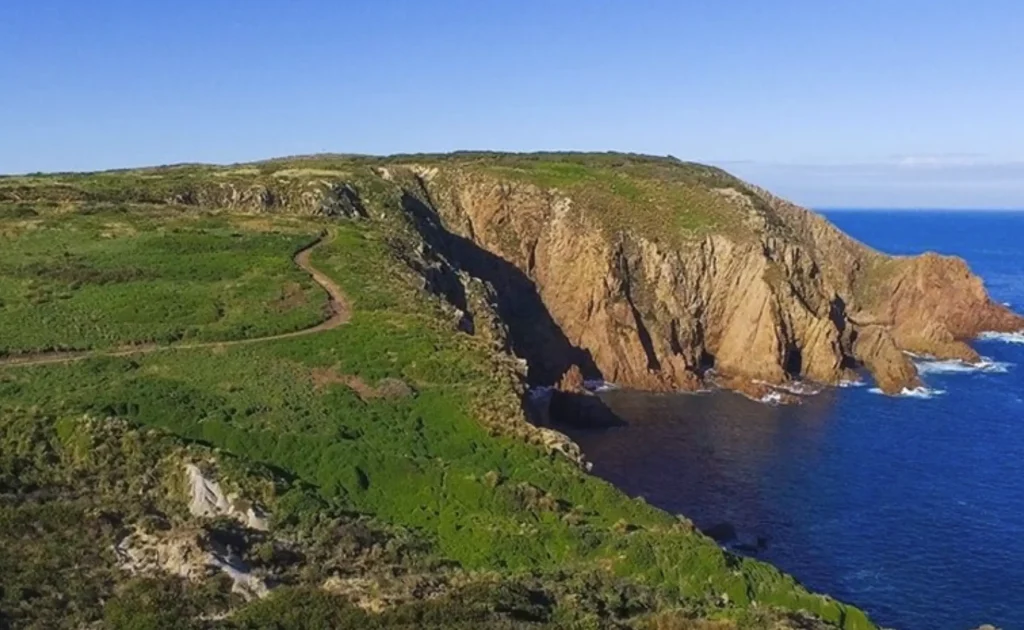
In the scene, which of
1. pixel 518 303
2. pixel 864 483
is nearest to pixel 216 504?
pixel 864 483

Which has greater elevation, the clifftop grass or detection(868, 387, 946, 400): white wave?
the clifftop grass

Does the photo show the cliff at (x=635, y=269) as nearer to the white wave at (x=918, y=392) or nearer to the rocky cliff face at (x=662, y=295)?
the rocky cliff face at (x=662, y=295)

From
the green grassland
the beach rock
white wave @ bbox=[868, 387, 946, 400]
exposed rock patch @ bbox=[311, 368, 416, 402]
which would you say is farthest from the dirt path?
white wave @ bbox=[868, 387, 946, 400]

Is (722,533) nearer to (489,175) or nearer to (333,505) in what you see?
(333,505)

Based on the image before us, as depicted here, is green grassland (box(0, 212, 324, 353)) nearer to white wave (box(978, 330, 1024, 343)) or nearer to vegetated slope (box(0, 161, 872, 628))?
vegetated slope (box(0, 161, 872, 628))

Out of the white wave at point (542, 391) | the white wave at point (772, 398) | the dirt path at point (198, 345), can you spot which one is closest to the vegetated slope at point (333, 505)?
the dirt path at point (198, 345)
